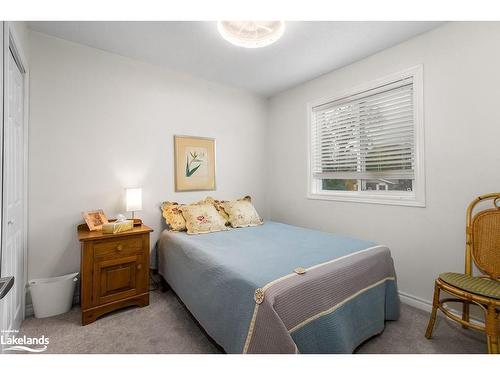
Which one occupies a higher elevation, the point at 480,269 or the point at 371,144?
the point at 371,144

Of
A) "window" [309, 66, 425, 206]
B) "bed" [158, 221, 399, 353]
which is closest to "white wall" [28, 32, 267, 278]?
"bed" [158, 221, 399, 353]

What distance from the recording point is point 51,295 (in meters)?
2.04

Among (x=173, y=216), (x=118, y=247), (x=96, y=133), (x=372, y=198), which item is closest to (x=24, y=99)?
(x=96, y=133)

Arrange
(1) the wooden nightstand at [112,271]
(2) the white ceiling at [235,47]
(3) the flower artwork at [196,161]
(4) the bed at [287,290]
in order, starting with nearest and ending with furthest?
(4) the bed at [287,290] → (1) the wooden nightstand at [112,271] → (2) the white ceiling at [235,47] → (3) the flower artwork at [196,161]

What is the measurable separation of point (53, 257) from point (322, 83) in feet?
11.7

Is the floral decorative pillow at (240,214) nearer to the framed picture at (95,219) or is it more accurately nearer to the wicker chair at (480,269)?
the framed picture at (95,219)

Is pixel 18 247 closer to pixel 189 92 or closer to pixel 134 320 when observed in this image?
pixel 134 320

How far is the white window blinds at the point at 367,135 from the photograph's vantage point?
92.1 inches

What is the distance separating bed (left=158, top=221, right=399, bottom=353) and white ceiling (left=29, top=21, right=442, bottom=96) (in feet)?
6.33

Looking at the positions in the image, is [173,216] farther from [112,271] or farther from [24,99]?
[24,99]

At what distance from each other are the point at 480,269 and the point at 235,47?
9.55ft

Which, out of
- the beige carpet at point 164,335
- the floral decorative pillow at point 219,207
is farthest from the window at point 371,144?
the floral decorative pillow at point 219,207

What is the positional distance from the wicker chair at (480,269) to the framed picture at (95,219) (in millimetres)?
2876

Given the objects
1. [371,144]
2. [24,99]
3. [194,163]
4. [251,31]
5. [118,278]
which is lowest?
[118,278]
